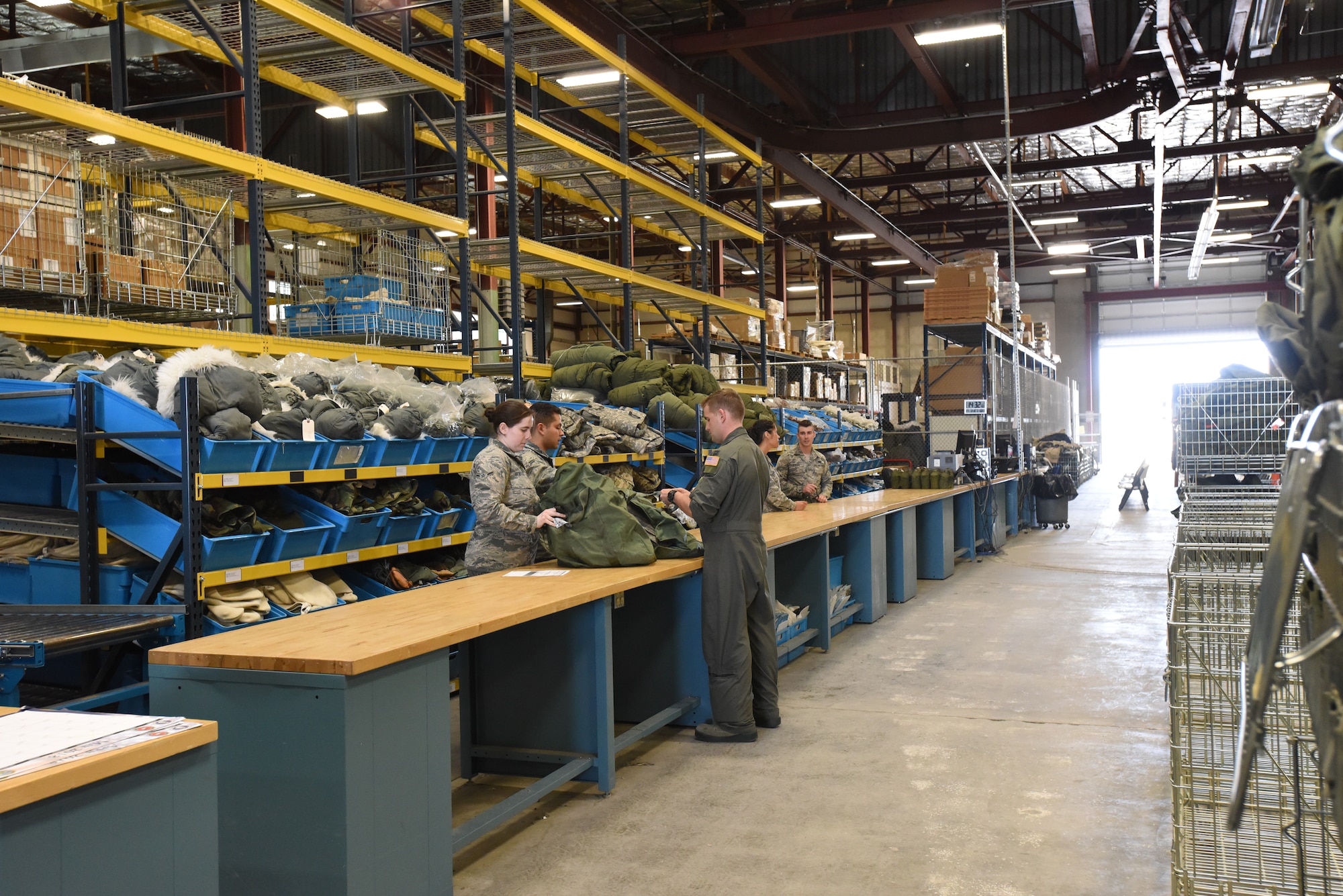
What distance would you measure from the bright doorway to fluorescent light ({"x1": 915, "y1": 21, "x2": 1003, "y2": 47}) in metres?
21.4

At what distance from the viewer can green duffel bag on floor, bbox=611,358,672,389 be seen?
863cm

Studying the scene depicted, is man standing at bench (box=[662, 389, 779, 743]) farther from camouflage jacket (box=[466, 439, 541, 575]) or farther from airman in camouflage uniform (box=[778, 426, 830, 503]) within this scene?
airman in camouflage uniform (box=[778, 426, 830, 503])

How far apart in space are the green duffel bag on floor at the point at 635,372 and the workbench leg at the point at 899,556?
2563 mm

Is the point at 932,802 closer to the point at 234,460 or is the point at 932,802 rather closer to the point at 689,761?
the point at 689,761

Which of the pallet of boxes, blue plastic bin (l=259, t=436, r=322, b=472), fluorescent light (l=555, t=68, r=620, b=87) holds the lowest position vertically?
blue plastic bin (l=259, t=436, r=322, b=472)

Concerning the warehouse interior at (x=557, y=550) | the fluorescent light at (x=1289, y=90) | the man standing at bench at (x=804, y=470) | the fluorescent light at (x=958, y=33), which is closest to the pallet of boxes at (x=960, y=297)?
the warehouse interior at (x=557, y=550)

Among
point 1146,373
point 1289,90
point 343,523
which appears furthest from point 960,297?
point 1146,373

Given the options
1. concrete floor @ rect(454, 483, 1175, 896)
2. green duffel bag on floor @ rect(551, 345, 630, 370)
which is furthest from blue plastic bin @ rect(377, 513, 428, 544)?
green duffel bag on floor @ rect(551, 345, 630, 370)

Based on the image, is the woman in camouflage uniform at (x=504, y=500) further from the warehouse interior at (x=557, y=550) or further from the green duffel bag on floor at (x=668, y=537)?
the green duffel bag on floor at (x=668, y=537)

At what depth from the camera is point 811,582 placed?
7.47m

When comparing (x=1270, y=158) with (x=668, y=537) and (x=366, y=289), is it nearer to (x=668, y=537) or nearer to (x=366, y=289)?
(x=366, y=289)

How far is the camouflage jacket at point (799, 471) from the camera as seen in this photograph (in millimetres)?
10008

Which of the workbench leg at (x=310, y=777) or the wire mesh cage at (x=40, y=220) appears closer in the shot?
the workbench leg at (x=310, y=777)

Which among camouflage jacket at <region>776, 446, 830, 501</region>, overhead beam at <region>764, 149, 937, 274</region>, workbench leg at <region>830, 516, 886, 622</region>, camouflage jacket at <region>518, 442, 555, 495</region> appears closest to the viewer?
camouflage jacket at <region>518, 442, 555, 495</region>
